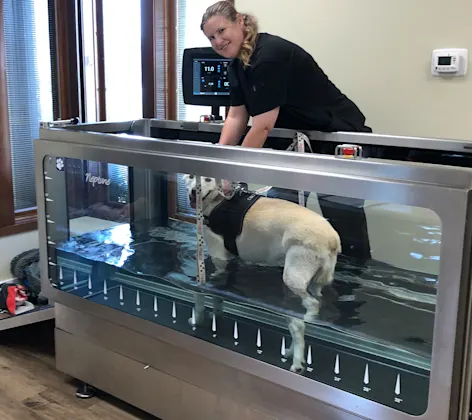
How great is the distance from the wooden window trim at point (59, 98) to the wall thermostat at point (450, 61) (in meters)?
1.81

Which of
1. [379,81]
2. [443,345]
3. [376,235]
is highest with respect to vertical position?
[379,81]

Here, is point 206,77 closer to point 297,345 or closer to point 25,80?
point 25,80

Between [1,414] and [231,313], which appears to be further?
[1,414]

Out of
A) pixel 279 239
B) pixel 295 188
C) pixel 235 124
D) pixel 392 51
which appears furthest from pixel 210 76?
pixel 295 188

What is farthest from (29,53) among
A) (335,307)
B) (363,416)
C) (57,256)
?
(363,416)

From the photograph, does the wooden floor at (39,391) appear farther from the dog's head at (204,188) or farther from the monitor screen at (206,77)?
the monitor screen at (206,77)

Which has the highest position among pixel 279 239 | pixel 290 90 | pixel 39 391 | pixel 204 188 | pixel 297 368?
pixel 290 90

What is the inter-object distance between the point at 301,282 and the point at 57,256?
0.94 m

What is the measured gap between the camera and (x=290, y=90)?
1968 millimetres

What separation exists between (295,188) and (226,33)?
765mm

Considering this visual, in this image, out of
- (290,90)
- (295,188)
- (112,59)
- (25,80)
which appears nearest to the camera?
(295,188)

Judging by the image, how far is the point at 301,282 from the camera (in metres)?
1.48

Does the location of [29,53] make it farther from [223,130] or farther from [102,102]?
[223,130]

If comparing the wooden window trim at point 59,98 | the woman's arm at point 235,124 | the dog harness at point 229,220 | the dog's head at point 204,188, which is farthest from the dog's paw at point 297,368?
the wooden window trim at point 59,98
